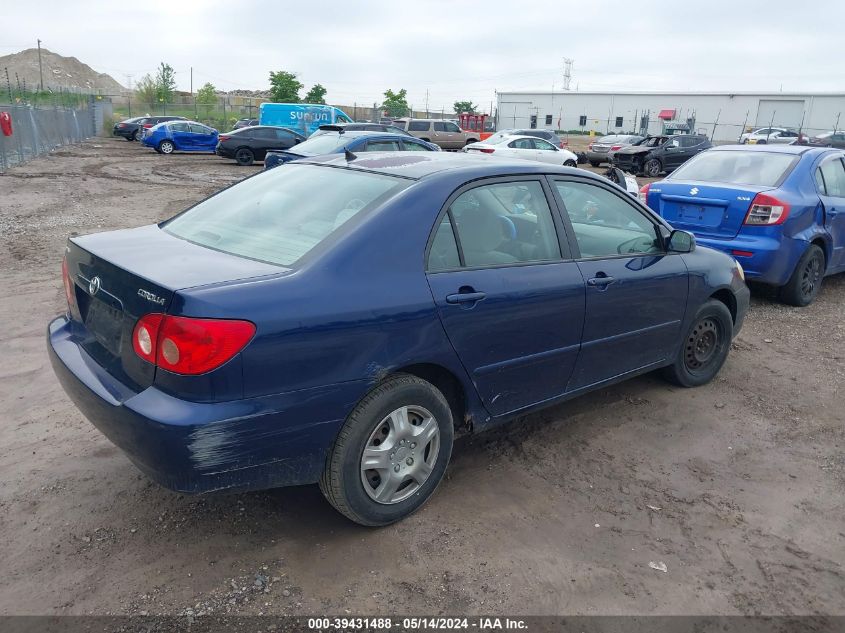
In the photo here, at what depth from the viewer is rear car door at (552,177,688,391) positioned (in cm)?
377

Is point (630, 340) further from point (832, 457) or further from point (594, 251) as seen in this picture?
point (832, 457)

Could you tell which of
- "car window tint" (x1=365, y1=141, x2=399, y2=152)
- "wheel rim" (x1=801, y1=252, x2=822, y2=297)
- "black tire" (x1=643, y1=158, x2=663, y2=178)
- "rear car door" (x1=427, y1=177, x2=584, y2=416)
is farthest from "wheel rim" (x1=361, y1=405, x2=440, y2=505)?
"black tire" (x1=643, y1=158, x2=663, y2=178)

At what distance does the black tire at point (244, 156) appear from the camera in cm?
2478

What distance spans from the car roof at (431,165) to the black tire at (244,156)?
2237 centimetres

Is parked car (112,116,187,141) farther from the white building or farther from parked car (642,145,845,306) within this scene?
parked car (642,145,845,306)

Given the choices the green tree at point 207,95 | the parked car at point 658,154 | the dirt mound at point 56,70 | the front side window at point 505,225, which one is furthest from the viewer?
the dirt mound at point 56,70

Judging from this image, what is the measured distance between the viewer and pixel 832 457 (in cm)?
400

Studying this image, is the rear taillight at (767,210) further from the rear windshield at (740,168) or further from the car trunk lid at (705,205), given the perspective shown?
the rear windshield at (740,168)

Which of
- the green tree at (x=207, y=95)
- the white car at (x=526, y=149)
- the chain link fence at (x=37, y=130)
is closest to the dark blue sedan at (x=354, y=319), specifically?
the white car at (x=526, y=149)

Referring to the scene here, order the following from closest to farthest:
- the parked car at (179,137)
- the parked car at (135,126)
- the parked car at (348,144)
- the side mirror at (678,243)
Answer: the side mirror at (678,243) → the parked car at (348,144) → the parked car at (179,137) → the parked car at (135,126)

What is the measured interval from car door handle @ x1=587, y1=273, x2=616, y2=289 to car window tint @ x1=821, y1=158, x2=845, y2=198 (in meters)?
4.94

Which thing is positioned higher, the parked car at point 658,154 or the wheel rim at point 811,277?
the parked car at point 658,154

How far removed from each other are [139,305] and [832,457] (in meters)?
3.93

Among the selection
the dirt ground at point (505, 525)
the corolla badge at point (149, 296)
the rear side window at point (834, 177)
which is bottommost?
the dirt ground at point (505, 525)
